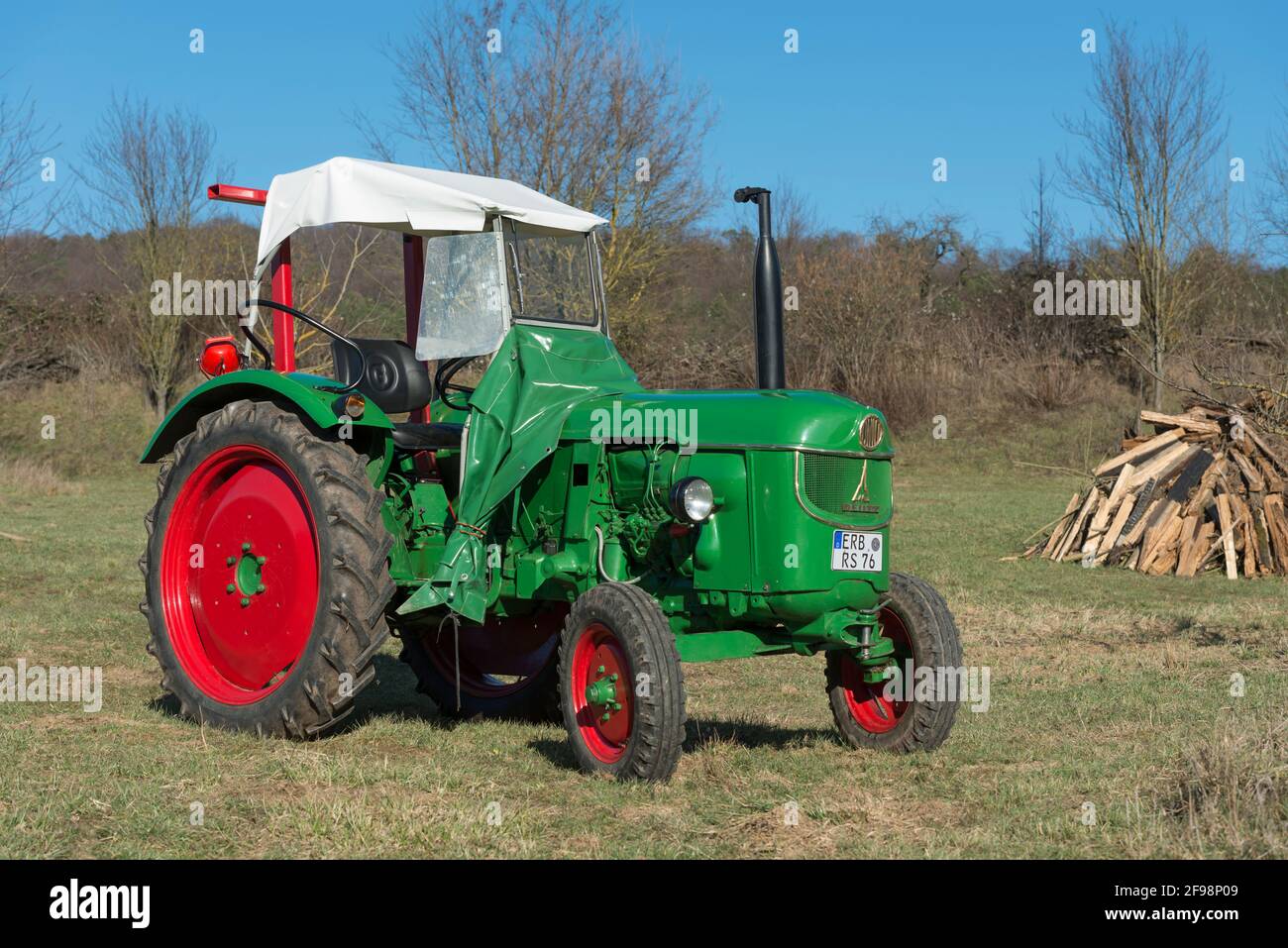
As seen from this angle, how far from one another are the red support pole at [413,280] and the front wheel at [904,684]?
266 cm

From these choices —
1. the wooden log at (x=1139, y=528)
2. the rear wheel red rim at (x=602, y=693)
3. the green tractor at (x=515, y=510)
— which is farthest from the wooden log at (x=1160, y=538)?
the rear wheel red rim at (x=602, y=693)

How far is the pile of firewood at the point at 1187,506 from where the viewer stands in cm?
1413

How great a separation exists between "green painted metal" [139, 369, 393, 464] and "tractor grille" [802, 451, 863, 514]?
2.10 meters

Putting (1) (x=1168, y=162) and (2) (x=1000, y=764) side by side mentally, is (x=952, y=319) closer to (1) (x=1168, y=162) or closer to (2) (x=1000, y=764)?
(1) (x=1168, y=162)

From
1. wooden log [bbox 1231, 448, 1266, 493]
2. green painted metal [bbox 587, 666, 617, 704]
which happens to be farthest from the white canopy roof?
wooden log [bbox 1231, 448, 1266, 493]

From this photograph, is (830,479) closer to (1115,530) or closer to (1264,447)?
(1115,530)

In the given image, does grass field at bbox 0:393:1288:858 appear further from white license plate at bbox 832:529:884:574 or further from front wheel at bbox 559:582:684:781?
white license plate at bbox 832:529:884:574

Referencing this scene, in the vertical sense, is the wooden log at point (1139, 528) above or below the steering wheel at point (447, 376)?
below

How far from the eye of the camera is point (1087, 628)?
10523 mm

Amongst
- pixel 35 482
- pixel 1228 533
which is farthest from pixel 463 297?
pixel 35 482

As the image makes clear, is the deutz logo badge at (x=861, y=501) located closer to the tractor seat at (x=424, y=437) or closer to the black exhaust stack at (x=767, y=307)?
the black exhaust stack at (x=767, y=307)

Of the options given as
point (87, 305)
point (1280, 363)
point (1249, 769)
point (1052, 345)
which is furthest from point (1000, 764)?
point (87, 305)

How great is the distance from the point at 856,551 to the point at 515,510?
170cm

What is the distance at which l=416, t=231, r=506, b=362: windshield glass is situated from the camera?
666 cm
